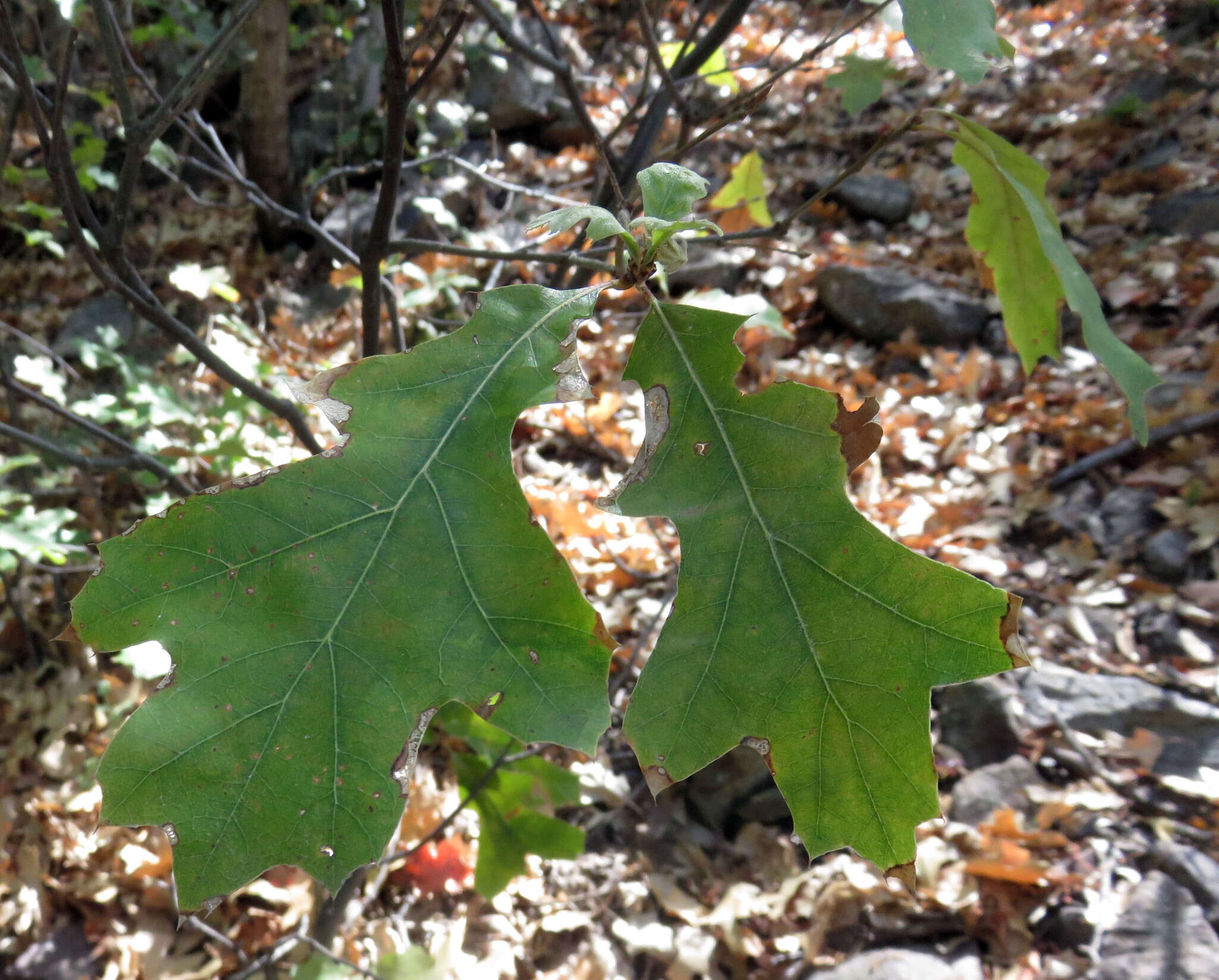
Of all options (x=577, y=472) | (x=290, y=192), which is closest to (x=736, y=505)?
(x=577, y=472)

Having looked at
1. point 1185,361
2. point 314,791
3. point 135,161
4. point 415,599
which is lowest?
point 314,791

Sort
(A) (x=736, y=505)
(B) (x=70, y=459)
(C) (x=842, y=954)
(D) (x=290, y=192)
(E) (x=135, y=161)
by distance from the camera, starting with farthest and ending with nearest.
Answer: (D) (x=290, y=192), (C) (x=842, y=954), (B) (x=70, y=459), (E) (x=135, y=161), (A) (x=736, y=505)

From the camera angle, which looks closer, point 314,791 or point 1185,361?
point 314,791

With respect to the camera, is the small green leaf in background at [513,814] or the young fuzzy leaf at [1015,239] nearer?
the young fuzzy leaf at [1015,239]

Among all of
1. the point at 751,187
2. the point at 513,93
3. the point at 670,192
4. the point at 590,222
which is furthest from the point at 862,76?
the point at 513,93

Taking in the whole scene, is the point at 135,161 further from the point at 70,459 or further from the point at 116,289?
the point at 70,459

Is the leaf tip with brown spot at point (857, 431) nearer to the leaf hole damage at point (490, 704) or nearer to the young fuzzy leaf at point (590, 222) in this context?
the young fuzzy leaf at point (590, 222)

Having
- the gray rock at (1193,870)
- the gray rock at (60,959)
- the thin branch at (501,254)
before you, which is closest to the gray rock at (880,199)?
the gray rock at (1193,870)
